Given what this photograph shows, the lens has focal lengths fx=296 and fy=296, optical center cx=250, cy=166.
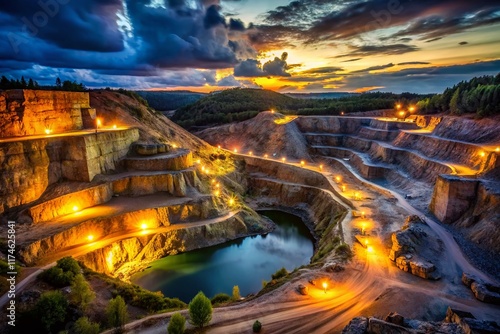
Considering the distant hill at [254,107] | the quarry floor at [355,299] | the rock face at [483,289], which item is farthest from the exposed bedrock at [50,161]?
the distant hill at [254,107]

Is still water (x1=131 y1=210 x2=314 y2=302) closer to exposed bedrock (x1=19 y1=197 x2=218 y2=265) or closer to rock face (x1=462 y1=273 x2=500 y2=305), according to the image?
exposed bedrock (x1=19 y1=197 x2=218 y2=265)

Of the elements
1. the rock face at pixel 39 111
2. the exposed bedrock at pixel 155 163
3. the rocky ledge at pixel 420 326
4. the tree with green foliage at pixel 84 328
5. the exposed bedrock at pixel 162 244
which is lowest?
the exposed bedrock at pixel 162 244

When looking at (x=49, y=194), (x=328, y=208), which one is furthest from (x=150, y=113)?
(x=328, y=208)

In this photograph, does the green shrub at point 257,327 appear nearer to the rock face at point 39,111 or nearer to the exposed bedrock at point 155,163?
the exposed bedrock at point 155,163

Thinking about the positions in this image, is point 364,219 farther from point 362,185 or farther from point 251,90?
point 251,90

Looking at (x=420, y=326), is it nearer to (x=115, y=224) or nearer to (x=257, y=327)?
(x=257, y=327)
